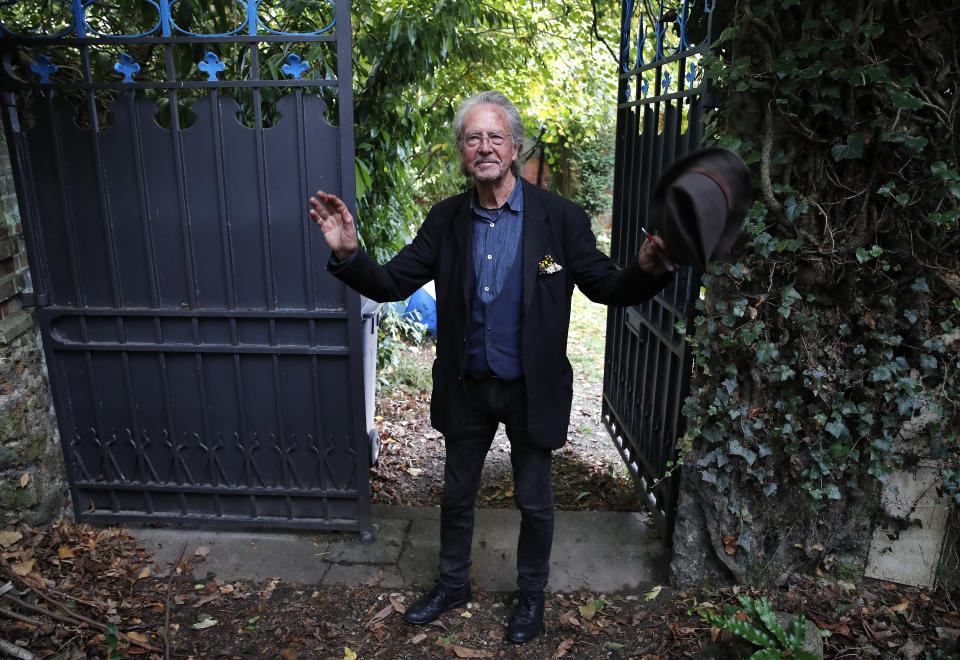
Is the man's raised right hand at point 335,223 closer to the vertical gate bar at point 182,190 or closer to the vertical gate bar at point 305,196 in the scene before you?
the vertical gate bar at point 305,196

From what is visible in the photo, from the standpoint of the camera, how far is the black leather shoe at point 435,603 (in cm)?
280

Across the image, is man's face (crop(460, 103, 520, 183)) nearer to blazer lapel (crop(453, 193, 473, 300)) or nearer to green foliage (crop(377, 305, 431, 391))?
blazer lapel (crop(453, 193, 473, 300))

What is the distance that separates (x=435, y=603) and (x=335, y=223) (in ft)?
5.51

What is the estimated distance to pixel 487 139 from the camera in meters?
2.38

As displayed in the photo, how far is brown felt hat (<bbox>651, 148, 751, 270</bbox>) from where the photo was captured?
1917mm

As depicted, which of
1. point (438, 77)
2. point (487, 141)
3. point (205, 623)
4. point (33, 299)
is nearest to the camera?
point (487, 141)

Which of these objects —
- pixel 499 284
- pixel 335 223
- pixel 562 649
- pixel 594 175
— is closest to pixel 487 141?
pixel 499 284

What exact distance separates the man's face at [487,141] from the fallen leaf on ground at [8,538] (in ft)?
8.49

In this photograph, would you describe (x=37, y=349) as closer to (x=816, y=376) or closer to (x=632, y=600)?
(x=632, y=600)

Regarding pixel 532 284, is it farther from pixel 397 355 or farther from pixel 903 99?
pixel 397 355

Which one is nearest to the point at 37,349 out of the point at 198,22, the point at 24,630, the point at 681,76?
the point at 24,630

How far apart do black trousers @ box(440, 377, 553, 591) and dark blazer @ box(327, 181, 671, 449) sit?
0.07 meters

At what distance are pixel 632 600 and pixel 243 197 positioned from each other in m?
2.54

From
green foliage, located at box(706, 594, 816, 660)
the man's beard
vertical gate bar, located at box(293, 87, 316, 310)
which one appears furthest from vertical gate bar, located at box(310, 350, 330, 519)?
green foliage, located at box(706, 594, 816, 660)
